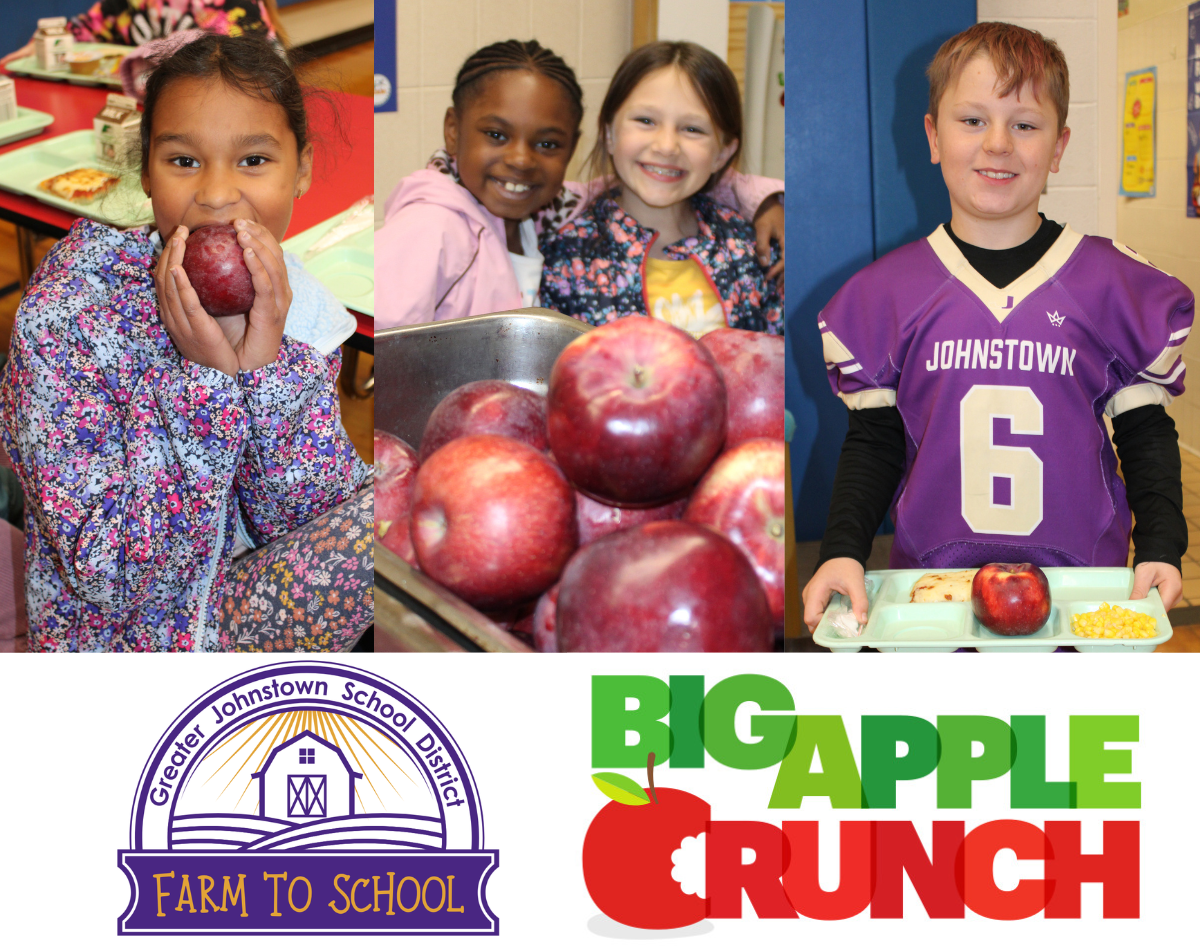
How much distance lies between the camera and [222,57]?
1.51 meters

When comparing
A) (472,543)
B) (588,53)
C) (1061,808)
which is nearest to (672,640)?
(472,543)

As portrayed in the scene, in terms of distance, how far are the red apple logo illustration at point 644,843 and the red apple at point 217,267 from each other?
0.92 metres

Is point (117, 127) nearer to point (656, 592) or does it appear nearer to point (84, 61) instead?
point (84, 61)

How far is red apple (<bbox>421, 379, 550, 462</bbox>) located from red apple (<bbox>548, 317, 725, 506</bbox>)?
0.05 m

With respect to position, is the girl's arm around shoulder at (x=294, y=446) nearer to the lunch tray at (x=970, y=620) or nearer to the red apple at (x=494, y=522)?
the red apple at (x=494, y=522)

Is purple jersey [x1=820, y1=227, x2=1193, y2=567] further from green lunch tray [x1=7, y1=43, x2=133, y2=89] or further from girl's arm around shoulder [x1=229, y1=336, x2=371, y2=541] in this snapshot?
green lunch tray [x1=7, y1=43, x2=133, y2=89]

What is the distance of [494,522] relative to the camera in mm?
1307

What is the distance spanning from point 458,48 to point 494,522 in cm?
66

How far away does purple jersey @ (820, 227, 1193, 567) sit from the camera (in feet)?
5.05

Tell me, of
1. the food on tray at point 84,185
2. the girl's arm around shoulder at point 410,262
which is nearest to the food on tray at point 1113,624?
the girl's arm around shoulder at point 410,262

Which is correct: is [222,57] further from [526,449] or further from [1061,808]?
[1061,808]

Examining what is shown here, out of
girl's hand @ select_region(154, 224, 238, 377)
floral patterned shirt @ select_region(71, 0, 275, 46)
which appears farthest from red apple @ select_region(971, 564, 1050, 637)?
floral patterned shirt @ select_region(71, 0, 275, 46)

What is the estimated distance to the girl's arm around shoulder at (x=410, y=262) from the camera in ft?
4.65

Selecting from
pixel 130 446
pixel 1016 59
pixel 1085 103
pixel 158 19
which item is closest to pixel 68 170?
pixel 158 19
